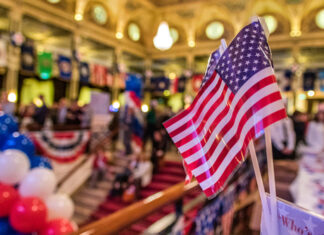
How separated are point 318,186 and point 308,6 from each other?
14.0 m

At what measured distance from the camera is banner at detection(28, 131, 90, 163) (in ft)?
23.9

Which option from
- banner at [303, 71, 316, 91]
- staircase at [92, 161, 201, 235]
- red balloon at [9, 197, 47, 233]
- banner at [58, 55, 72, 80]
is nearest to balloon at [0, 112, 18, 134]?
red balloon at [9, 197, 47, 233]

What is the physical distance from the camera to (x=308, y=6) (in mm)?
14445

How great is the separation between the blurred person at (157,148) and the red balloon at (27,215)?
5862 millimetres

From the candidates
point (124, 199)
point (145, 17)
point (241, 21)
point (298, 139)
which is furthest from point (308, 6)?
point (124, 199)

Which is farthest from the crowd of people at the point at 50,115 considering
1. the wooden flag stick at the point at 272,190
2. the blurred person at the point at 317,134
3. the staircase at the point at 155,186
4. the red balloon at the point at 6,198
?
the wooden flag stick at the point at 272,190

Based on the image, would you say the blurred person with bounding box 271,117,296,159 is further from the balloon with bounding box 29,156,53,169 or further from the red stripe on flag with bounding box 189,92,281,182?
the red stripe on flag with bounding box 189,92,281,182

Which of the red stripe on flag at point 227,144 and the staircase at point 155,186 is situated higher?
the red stripe on flag at point 227,144

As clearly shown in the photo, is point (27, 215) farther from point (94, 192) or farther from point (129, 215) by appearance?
point (94, 192)

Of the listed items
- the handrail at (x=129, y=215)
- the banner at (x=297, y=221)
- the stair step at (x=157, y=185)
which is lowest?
the stair step at (x=157, y=185)

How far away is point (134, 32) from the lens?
1738cm

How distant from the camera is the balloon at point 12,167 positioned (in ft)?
7.52

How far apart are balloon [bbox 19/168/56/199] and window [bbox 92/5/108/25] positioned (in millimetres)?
13550

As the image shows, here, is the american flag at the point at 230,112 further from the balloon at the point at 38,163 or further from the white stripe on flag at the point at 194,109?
the balloon at the point at 38,163
